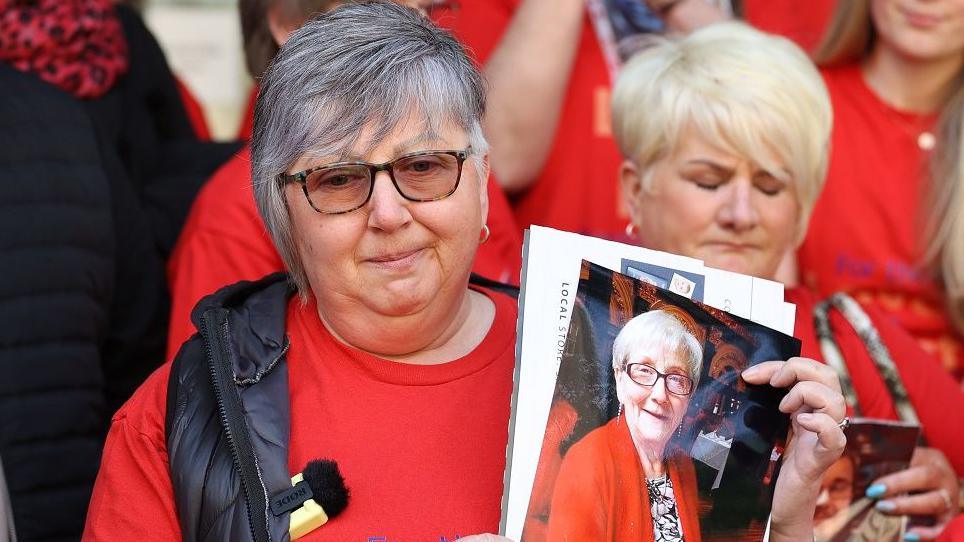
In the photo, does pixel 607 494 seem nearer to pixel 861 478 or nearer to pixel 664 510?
pixel 664 510

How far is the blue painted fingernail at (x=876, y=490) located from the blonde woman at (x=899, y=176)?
93 cm

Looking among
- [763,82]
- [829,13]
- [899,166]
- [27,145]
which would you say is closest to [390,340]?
[27,145]

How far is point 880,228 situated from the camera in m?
3.60

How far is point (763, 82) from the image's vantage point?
2898mm

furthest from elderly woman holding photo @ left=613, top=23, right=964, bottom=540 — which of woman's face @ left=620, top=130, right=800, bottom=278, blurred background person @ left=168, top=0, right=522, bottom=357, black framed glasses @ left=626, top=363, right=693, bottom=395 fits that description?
black framed glasses @ left=626, top=363, right=693, bottom=395

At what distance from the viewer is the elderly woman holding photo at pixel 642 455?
1.96 m

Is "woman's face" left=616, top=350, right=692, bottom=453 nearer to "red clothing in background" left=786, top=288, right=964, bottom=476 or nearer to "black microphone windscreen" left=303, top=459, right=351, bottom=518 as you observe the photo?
"black microphone windscreen" left=303, top=459, right=351, bottom=518

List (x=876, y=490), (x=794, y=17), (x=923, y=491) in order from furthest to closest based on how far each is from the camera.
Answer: (x=794, y=17), (x=923, y=491), (x=876, y=490)

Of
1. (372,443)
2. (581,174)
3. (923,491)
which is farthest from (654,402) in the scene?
(581,174)

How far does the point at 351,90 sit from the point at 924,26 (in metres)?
2.14

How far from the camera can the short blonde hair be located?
286cm

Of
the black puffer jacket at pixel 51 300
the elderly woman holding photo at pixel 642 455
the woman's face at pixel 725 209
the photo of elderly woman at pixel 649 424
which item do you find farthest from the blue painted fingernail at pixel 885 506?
the black puffer jacket at pixel 51 300

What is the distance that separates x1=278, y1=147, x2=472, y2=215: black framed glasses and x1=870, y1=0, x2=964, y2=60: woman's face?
196 centimetres

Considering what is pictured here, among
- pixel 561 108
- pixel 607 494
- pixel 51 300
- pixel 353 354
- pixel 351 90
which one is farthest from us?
pixel 561 108
